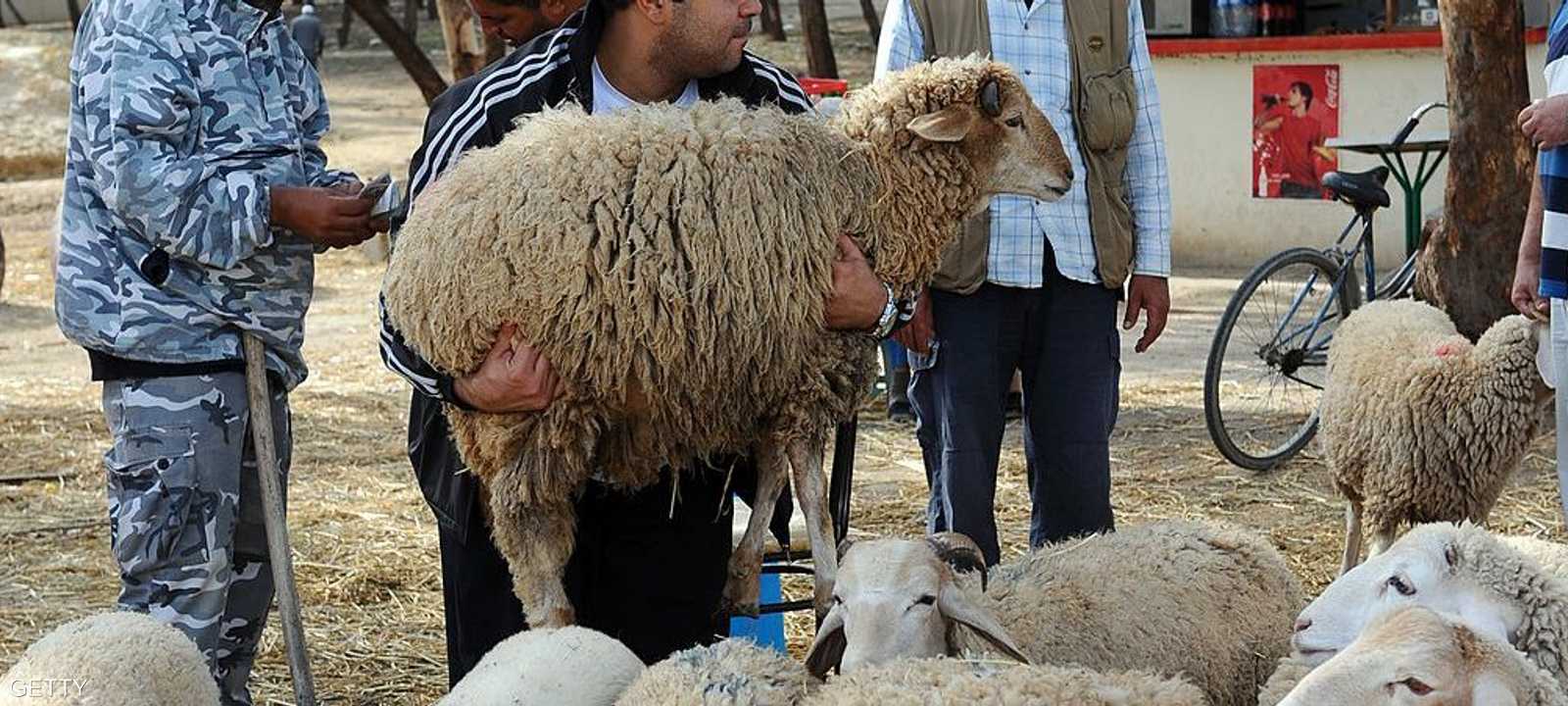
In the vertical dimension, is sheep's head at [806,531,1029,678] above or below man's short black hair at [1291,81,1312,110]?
above

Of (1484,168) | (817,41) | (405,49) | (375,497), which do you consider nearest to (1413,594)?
(375,497)

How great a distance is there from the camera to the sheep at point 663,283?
2.94m

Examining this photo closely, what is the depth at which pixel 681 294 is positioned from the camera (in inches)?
115

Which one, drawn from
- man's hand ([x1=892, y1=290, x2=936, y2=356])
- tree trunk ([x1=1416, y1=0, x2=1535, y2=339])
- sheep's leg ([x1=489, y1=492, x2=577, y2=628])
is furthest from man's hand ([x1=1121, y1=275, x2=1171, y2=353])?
tree trunk ([x1=1416, y1=0, x2=1535, y2=339])

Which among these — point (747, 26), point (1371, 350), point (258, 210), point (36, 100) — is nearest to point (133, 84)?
point (258, 210)

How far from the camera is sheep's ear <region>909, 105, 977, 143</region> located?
320 centimetres

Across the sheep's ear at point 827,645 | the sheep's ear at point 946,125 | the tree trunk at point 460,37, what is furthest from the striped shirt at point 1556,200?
the tree trunk at point 460,37

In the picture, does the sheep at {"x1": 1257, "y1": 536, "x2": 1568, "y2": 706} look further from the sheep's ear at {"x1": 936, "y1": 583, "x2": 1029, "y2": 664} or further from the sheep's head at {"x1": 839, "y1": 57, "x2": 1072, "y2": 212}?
the sheep's head at {"x1": 839, "y1": 57, "x2": 1072, "y2": 212}

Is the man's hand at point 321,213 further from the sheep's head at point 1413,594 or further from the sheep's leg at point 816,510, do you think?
the sheep's head at point 1413,594

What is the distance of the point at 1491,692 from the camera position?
2377mm

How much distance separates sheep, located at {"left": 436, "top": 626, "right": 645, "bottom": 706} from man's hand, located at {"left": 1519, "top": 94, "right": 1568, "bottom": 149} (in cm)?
Result: 251

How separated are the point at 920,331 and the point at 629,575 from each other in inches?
40.2

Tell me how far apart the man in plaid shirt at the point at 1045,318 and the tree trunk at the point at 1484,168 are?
3589 mm

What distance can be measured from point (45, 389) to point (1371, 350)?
678 centimetres
